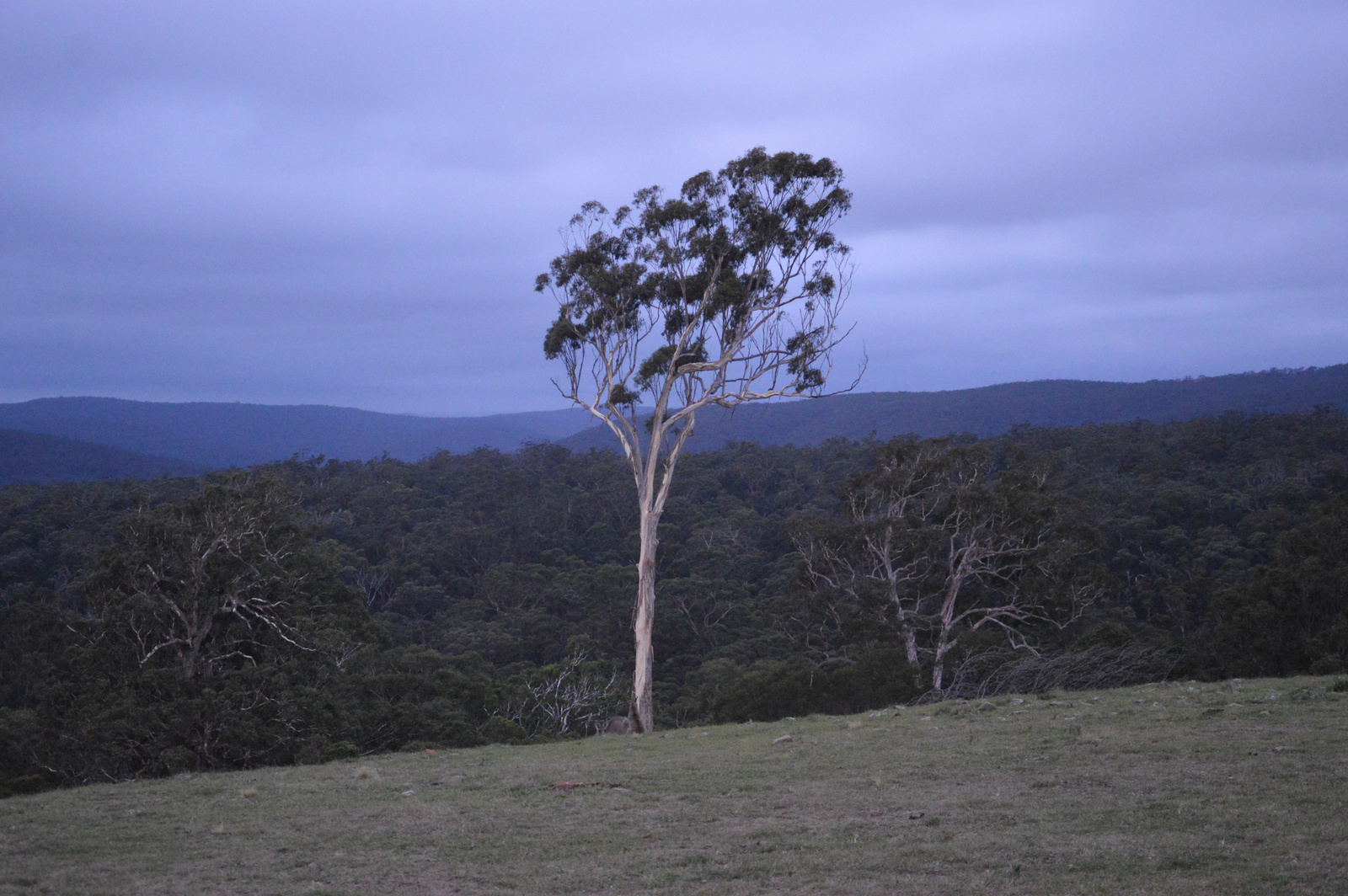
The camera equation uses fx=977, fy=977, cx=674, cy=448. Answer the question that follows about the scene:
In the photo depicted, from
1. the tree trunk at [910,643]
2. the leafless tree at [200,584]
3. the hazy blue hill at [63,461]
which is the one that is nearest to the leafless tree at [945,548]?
the tree trunk at [910,643]

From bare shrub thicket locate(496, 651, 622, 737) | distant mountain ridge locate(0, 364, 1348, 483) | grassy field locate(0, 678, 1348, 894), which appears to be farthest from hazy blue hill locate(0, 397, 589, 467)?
grassy field locate(0, 678, 1348, 894)

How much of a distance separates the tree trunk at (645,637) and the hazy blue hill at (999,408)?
9296cm

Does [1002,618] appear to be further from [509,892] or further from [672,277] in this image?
[509,892]

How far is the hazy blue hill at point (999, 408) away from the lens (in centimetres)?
11656

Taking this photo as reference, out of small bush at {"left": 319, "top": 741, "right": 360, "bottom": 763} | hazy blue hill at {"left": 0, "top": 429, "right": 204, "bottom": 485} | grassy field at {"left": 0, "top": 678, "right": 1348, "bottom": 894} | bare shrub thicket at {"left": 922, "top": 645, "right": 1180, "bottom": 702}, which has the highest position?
hazy blue hill at {"left": 0, "top": 429, "right": 204, "bottom": 485}

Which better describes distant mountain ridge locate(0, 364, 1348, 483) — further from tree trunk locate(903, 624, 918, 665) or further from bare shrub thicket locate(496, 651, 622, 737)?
tree trunk locate(903, 624, 918, 665)

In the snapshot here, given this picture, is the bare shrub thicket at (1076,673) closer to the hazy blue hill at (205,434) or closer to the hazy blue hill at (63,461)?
the hazy blue hill at (63,461)

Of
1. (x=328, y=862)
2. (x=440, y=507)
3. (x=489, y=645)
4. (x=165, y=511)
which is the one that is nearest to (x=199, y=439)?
(x=440, y=507)

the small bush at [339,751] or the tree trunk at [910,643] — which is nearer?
the small bush at [339,751]

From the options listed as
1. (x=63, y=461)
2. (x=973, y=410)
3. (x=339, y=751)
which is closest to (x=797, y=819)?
(x=339, y=751)

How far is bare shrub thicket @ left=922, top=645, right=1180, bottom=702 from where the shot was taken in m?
16.1

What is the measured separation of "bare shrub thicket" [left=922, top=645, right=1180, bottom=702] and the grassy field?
5.24 m

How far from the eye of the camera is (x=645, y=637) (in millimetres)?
16938

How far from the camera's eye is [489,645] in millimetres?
37031
